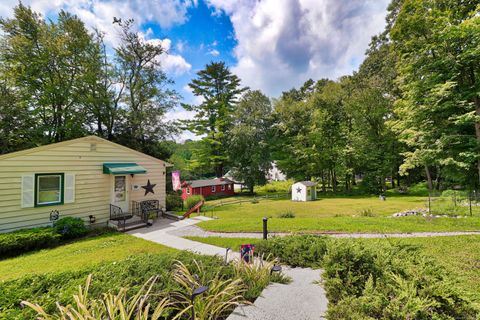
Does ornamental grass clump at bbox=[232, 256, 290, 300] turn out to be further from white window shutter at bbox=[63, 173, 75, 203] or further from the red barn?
the red barn

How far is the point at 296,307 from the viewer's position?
9.19 feet

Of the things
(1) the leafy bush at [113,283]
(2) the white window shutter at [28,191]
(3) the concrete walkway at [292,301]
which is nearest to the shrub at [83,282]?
(1) the leafy bush at [113,283]

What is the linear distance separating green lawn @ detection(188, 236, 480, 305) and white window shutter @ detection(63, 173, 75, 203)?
575 centimetres

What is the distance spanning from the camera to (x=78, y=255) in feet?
21.3

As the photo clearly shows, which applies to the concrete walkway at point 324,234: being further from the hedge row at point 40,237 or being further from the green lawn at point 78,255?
the hedge row at point 40,237

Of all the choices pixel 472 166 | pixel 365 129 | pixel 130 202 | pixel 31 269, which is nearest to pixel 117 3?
pixel 130 202

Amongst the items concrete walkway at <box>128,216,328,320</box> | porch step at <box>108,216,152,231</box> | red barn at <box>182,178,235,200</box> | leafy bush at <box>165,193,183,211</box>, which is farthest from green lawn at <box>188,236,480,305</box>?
red barn at <box>182,178,235,200</box>

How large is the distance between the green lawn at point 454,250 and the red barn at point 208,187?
52.1 feet

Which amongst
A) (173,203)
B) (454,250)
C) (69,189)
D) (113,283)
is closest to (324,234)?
(454,250)

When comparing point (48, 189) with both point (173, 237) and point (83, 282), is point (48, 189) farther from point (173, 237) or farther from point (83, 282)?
point (83, 282)

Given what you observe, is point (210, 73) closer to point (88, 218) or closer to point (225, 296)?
point (88, 218)

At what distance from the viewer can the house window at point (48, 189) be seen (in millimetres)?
8203

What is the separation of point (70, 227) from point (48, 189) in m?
1.89

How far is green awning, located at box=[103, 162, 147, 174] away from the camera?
980 cm
